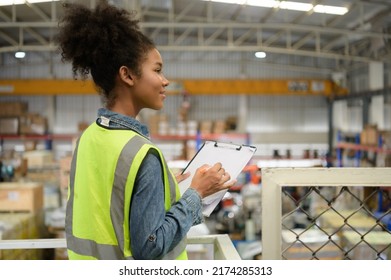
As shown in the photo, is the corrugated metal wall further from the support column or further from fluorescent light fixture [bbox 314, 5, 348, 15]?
fluorescent light fixture [bbox 314, 5, 348, 15]

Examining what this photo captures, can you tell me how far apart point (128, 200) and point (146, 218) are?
52mm

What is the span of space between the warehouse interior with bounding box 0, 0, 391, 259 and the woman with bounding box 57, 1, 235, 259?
197cm

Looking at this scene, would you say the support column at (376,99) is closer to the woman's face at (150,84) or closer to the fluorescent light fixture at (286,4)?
the fluorescent light fixture at (286,4)

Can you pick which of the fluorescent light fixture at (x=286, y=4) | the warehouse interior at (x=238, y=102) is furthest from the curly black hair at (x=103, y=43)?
the fluorescent light fixture at (x=286, y=4)

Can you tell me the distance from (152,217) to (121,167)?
11 cm

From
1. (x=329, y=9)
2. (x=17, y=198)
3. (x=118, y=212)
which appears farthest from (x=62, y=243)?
(x=329, y=9)

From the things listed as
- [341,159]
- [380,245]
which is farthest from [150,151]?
[341,159]

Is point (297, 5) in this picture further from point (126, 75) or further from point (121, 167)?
point (121, 167)

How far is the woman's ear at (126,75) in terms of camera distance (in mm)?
916

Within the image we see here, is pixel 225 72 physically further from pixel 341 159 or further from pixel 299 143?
pixel 341 159

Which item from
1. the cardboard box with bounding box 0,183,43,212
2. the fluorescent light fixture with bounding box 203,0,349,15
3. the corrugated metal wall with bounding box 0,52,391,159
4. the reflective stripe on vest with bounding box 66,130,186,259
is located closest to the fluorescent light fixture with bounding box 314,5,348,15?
the fluorescent light fixture with bounding box 203,0,349,15

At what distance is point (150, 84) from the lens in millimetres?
938

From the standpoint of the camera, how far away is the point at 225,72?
41.4 feet

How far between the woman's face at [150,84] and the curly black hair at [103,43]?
14mm
